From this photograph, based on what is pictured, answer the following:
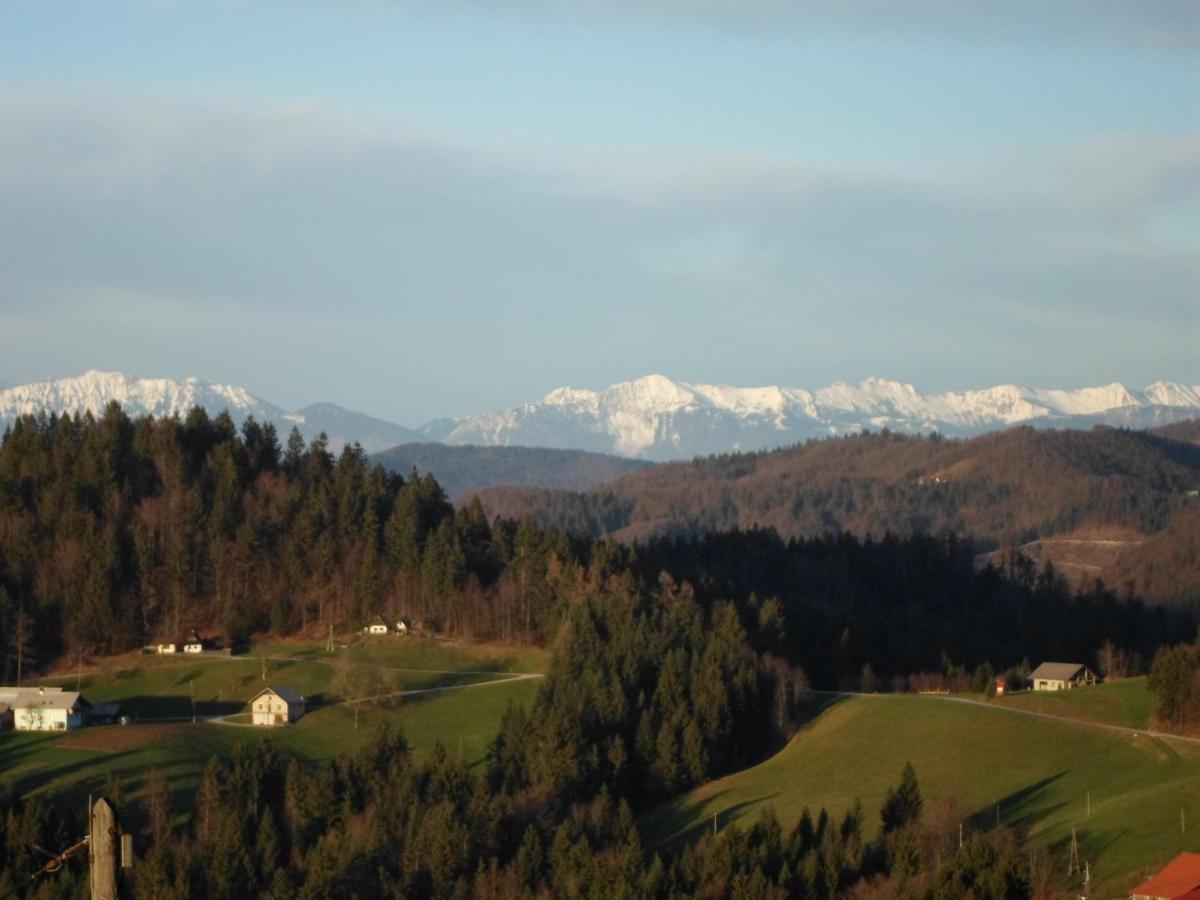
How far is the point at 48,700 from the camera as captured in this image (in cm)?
8794

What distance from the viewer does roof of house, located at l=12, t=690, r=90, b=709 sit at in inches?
3445

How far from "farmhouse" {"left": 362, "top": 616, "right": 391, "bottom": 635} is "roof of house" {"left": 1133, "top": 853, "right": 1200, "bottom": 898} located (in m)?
60.3

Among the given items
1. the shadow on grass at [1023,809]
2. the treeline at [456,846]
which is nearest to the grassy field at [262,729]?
the treeline at [456,846]

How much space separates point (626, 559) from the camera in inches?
4540

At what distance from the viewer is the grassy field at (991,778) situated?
2352 inches

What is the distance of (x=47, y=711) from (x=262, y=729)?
11.3m

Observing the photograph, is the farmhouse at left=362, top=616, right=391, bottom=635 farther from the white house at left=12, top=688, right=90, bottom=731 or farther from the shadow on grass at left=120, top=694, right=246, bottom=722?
the white house at left=12, top=688, right=90, bottom=731

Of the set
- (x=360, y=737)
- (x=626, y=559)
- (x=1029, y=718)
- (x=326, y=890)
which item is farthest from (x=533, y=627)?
(x=326, y=890)

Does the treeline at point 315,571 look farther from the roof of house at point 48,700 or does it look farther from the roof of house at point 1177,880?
the roof of house at point 1177,880

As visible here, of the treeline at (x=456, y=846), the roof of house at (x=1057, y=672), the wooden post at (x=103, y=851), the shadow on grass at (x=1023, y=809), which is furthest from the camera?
the roof of house at (x=1057, y=672)

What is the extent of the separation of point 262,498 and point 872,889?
74.0 meters

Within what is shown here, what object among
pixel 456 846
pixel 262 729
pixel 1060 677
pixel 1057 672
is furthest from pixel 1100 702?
pixel 262 729

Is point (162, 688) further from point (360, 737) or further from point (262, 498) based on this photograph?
point (262, 498)

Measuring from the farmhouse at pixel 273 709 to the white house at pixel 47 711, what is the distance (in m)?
8.99
